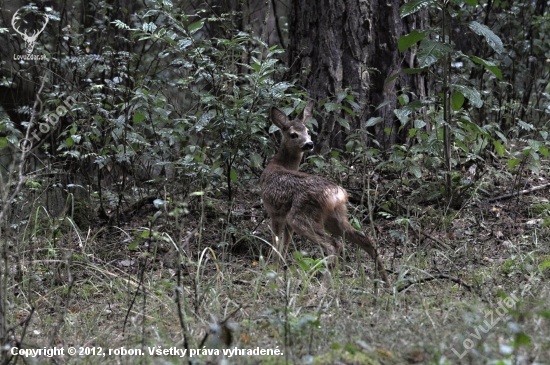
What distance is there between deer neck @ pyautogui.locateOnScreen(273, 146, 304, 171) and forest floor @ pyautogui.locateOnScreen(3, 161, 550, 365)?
550 mm

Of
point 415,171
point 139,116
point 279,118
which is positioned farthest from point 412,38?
point 139,116

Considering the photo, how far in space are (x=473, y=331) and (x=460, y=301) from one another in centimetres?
82

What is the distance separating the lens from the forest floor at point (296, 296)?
3.28 meters

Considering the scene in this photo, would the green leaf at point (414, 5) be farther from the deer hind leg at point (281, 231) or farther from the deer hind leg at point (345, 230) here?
the deer hind leg at point (281, 231)

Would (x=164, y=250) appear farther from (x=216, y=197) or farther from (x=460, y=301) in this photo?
(x=460, y=301)

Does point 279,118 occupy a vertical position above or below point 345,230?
above

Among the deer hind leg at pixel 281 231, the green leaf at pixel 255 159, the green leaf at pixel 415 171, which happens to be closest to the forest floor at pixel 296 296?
the deer hind leg at pixel 281 231

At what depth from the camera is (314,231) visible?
5418 millimetres

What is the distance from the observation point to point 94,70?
26.1 ft

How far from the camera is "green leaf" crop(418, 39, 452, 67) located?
5434 mm

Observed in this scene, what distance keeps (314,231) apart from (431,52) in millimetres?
1618

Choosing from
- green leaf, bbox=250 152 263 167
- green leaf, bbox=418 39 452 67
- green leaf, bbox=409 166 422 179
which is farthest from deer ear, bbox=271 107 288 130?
green leaf, bbox=418 39 452 67

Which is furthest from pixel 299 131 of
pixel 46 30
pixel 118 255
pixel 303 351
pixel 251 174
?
pixel 46 30

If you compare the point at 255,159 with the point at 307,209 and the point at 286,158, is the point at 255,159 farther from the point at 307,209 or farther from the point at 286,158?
the point at 307,209
